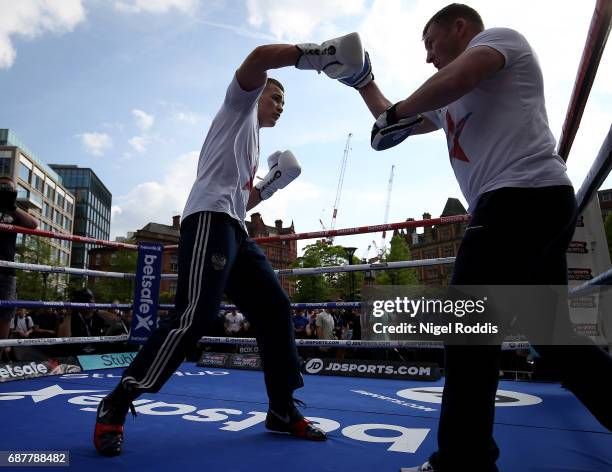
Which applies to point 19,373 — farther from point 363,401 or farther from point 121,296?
point 121,296

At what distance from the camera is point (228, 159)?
1.96m

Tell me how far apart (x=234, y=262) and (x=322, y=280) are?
3889cm

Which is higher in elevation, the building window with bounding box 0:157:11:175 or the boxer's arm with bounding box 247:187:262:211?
the building window with bounding box 0:157:11:175

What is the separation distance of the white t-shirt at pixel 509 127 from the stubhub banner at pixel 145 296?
11.1ft

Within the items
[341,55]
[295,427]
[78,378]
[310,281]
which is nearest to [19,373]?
[78,378]

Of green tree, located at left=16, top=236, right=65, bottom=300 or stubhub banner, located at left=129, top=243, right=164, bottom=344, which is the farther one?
green tree, located at left=16, top=236, right=65, bottom=300

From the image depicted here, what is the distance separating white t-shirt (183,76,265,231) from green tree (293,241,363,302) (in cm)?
3228

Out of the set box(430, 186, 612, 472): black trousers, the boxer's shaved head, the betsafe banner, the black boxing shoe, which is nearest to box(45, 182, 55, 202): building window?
→ the betsafe banner

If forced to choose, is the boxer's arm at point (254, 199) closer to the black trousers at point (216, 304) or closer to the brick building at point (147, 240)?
the black trousers at point (216, 304)

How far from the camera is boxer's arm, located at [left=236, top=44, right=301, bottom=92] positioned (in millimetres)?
1595

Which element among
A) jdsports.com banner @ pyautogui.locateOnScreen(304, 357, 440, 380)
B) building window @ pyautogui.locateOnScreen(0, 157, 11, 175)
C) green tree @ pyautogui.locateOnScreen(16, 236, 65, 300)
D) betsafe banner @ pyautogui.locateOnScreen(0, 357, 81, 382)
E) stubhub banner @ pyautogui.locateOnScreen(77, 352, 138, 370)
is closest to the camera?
betsafe banner @ pyautogui.locateOnScreen(0, 357, 81, 382)

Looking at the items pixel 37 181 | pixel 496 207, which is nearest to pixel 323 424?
pixel 496 207

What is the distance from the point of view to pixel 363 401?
250cm

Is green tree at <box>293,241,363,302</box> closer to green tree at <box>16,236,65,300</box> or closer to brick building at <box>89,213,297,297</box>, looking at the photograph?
brick building at <box>89,213,297,297</box>
